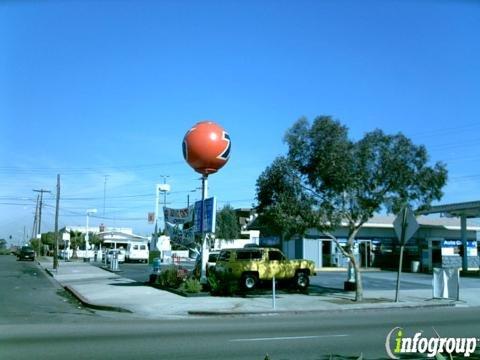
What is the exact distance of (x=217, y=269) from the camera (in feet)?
78.4

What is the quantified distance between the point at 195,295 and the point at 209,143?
6.32 metres

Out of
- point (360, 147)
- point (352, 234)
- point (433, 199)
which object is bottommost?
point (352, 234)

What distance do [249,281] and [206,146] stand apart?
602 centimetres

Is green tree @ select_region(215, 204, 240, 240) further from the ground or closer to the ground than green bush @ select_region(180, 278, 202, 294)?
further from the ground

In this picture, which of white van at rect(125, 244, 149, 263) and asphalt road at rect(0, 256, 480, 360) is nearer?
asphalt road at rect(0, 256, 480, 360)

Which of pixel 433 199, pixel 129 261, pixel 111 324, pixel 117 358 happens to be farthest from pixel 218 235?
pixel 117 358

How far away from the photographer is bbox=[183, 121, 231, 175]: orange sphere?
23.2 m

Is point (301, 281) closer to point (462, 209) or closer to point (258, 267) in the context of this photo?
point (258, 267)

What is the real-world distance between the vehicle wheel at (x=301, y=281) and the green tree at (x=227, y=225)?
5808cm

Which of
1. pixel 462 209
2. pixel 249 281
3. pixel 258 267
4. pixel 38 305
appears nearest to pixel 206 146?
pixel 258 267

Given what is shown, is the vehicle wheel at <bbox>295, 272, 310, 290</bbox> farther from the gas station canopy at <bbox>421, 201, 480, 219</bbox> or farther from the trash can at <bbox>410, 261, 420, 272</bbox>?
the trash can at <bbox>410, 261, 420, 272</bbox>

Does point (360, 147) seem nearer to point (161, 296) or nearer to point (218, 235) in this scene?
point (161, 296)

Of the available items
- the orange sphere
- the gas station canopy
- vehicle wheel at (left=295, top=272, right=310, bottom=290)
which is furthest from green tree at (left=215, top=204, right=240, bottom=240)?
the orange sphere

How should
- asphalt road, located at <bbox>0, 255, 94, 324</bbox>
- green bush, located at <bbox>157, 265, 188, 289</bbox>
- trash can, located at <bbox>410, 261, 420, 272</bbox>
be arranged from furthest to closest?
trash can, located at <bbox>410, 261, 420, 272</bbox>, green bush, located at <bbox>157, 265, 188, 289</bbox>, asphalt road, located at <bbox>0, 255, 94, 324</bbox>
